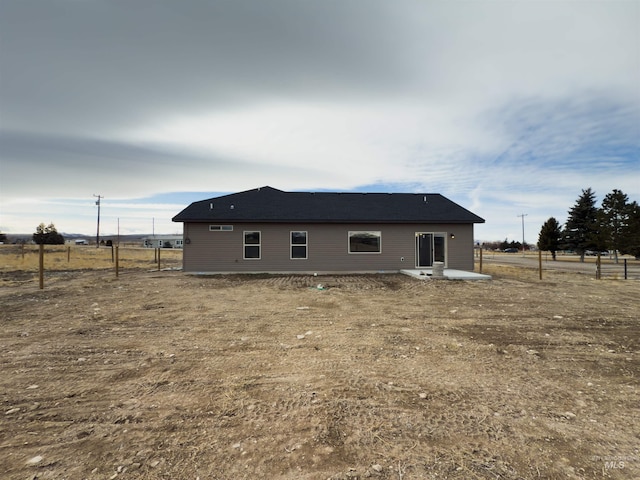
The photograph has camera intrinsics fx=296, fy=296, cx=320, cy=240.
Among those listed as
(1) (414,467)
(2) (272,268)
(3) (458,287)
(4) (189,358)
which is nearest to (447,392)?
(1) (414,467)

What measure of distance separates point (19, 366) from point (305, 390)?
12.8 feet

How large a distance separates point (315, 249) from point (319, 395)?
41.2ft

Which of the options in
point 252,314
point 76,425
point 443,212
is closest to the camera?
point 76,425

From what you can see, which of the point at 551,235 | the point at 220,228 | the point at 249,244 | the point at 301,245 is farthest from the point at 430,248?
the point at 551,235

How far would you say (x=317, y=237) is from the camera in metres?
15.8

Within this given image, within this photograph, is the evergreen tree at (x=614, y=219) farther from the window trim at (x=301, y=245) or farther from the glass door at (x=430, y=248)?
the window trim at (x=301, y=245)

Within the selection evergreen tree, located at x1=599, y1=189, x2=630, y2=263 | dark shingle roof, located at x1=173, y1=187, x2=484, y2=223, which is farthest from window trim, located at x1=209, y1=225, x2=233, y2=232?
evergreen tree, located at x1=599, y1=189, x2=630, y2=263

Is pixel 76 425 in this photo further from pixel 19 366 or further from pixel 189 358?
pixel 19 366

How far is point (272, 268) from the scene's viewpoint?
1554cm

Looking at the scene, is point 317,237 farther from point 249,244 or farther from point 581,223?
point 581,223

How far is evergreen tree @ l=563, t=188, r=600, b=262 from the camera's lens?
31.5 m

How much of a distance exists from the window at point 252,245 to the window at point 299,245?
1.83 m

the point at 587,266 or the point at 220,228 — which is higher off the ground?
the point at 220,228

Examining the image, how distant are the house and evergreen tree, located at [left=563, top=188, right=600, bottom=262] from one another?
81.5 feet
